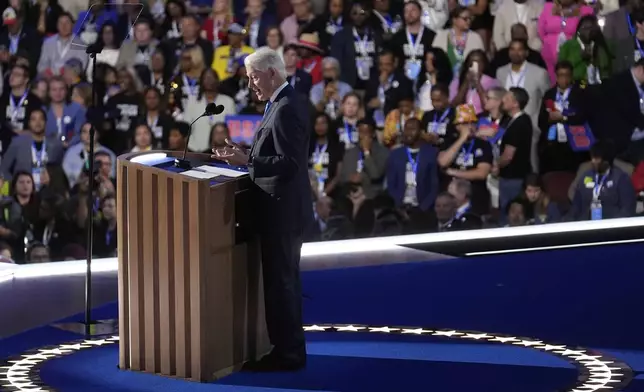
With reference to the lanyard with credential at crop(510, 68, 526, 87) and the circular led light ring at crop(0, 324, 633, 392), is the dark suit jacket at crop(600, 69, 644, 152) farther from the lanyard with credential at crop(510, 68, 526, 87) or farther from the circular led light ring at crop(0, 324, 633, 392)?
the circular led light ring at crop(0, 324, 633, 392)

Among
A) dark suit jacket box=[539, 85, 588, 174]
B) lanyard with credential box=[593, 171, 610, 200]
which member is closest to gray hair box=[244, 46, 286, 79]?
dark suit jacket box=[539, 85, 588, 174]

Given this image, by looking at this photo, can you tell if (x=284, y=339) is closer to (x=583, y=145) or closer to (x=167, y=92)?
(x=167, y=92)

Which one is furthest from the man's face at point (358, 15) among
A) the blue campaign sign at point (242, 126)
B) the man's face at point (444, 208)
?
the man's face at point (444, 208)

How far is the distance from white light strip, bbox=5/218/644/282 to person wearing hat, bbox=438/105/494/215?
1.21 ft

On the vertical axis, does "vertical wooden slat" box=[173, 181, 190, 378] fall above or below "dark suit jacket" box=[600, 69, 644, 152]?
below

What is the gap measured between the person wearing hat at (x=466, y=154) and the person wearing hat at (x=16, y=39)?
3064 millimetres

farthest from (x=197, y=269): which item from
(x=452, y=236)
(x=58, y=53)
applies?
(x=452, y=236)

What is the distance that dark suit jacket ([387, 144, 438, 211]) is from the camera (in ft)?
31.7

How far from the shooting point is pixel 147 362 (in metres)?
5.50

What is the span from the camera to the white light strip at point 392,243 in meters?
8.58

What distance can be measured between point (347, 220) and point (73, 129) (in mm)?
2134

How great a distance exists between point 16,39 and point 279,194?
13.4ft

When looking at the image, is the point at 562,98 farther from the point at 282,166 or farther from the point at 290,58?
the point at 282,166

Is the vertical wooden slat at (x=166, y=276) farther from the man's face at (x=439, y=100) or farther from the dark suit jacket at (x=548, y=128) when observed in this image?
the dark suit jacket at (x=548, y=128)
